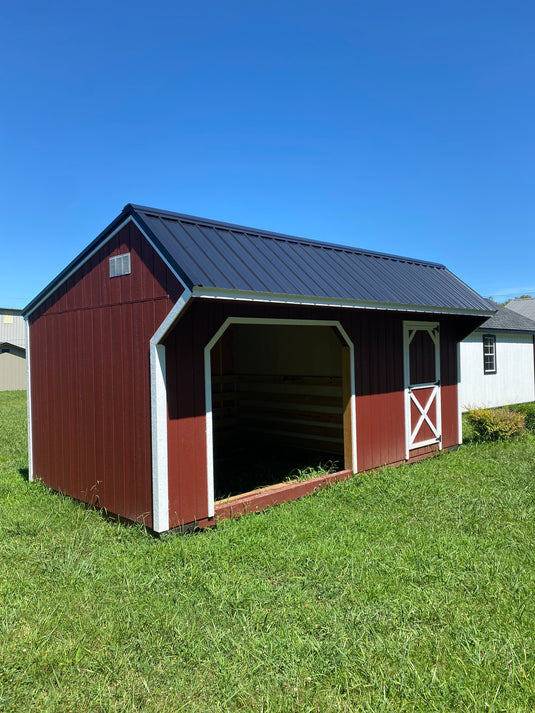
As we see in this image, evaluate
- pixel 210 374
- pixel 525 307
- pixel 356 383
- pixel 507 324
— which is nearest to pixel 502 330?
pixel 507 324

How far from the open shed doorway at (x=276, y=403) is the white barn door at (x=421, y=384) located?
105cm

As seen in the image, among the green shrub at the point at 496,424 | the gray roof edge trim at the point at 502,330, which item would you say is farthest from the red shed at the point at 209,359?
the gray roof edge trim at the point at 502,330

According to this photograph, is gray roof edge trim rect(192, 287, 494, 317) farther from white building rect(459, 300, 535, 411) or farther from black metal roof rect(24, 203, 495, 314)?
white building rect(459, 300, 535, 411)

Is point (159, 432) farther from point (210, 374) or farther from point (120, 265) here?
point (120, 265)

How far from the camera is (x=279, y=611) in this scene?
3.35 m

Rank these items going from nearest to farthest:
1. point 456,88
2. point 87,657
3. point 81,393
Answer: point 87,657 < point 81,393 < point 456,88

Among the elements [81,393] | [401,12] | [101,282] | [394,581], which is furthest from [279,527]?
[401,12]

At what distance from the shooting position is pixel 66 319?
6211mm

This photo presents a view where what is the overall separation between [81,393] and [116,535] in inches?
72.1

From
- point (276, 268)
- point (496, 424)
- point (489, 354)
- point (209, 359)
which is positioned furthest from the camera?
point (489, 354)

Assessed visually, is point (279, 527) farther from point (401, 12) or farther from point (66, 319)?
point (401, 12)

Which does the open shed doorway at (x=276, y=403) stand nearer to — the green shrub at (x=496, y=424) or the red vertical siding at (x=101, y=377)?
the red vertical siding at (x=101, y=377)

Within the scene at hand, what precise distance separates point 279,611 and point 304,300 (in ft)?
9.70

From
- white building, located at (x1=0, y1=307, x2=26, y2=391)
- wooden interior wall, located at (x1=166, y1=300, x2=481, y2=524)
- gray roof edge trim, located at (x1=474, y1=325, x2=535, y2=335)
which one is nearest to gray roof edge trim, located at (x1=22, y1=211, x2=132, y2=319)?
wooden interior wall, located at (x1=166, y1=300, x2=481, y2=524)
